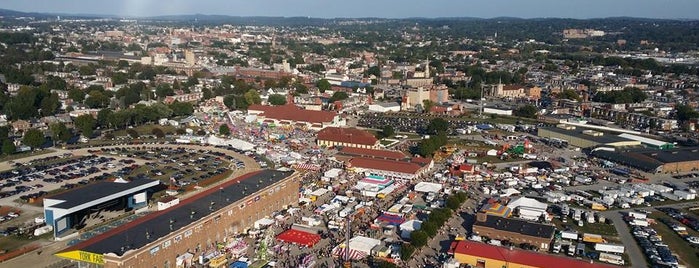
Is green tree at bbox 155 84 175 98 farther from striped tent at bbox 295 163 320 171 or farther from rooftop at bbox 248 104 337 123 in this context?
striped tent at bbox 295 163 320 171

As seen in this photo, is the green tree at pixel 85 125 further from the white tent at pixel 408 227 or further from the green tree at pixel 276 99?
the white tent at pixel 408 227

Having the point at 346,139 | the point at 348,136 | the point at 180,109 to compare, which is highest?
the point at 180,109

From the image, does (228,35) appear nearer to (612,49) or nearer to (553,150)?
(612,49)

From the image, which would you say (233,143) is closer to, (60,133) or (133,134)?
(133,134)

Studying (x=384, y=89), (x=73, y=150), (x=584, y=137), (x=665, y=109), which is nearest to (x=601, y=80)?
(x=665, y=109)

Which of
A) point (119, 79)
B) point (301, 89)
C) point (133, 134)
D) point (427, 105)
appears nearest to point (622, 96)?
point (427, 105)

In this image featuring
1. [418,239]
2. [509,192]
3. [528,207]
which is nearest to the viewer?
[418,239]

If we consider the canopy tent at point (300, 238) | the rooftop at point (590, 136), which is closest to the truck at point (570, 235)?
the canopy tent at point (300, 238)
